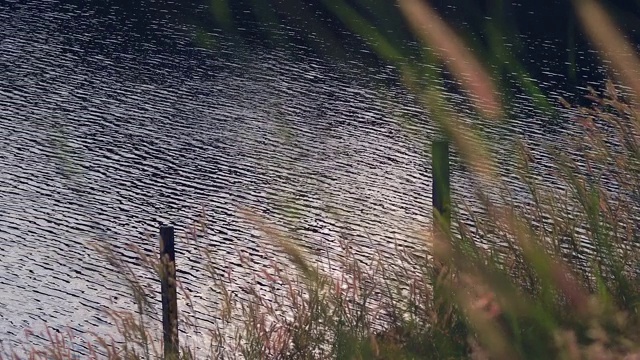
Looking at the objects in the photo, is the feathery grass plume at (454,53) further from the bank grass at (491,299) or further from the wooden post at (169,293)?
the bank grass at (491,299)

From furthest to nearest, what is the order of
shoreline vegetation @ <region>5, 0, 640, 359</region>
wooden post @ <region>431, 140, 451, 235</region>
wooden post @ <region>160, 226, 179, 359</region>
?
wooden post @ <region>431, 140, 451, 235</region> → wooden post @ <region>160, 226, 179, 359</region> → shoreline vegetation @ <region>5, 0, 640, 359</region>

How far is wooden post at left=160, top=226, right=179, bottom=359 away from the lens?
4.85 meters

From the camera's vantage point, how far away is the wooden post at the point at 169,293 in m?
4.85

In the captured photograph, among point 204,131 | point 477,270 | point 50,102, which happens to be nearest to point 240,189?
point 204,131

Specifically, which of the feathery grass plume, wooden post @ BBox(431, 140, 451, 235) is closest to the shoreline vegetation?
wooden post @ BBox(431, 140, 451, 235)

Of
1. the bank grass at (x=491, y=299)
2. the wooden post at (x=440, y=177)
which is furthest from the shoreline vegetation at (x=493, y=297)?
the wooden post at (x=440, y=177)

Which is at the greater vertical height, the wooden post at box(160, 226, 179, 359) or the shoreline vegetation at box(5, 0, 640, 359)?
the shoreline vegetation at box(5, 0, 640, 359)

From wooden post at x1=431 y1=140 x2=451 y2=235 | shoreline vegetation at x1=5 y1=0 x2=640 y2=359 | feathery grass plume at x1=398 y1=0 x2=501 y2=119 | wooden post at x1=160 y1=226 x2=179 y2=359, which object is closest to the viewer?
shoreline vegetation at x1=5 y1=0 x2=640 y2=359

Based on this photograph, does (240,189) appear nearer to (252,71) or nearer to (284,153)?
(284,153)

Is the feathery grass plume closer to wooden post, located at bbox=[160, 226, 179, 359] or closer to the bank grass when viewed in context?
wooden post, located at bbox=[160, 226, 179, 359]

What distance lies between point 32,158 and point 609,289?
475 inches

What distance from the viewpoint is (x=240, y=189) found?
45.4ft

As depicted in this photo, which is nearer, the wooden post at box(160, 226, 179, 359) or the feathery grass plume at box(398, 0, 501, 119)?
the wooden post at box(160, 226, 179, 359)

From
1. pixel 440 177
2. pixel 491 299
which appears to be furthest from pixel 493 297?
pixel 440 177
